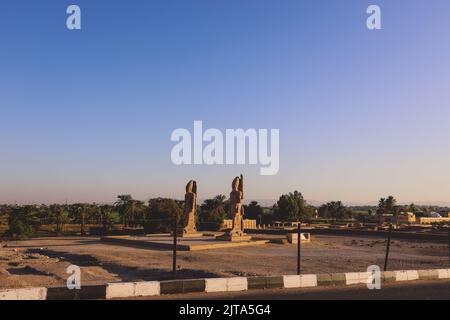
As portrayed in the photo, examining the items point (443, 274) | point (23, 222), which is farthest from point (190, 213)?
point (443, 274)

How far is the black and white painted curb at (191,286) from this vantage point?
766cm

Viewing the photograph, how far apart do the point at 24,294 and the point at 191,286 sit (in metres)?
2.99

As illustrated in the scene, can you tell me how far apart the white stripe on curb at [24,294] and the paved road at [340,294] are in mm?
1963

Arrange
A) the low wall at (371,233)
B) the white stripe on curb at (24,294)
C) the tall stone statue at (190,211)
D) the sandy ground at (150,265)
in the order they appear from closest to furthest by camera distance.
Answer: the white stripe on curb at (24,294)
the sandy ground at (150,265)
the tall stone statue at (190,211)
the low wall at (371,233)

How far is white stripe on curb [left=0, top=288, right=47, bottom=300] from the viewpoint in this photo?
23.9ft

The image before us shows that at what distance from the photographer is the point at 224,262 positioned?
17.4 metres

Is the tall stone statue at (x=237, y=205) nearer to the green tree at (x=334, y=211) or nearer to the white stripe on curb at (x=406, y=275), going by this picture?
the white stripe on curb at (x=406, y=275)

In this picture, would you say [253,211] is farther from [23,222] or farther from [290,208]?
[23,222]

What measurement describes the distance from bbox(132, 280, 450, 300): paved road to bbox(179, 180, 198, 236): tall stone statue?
21072mm

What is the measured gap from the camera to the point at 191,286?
28.6 ft

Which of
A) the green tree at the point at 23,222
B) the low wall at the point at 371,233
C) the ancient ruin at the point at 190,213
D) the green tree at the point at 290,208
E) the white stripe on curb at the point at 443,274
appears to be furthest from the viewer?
the green tree at the point at 290,208

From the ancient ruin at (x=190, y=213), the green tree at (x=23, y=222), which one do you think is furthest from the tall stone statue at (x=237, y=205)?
the green tree at (x=23, y=222)
